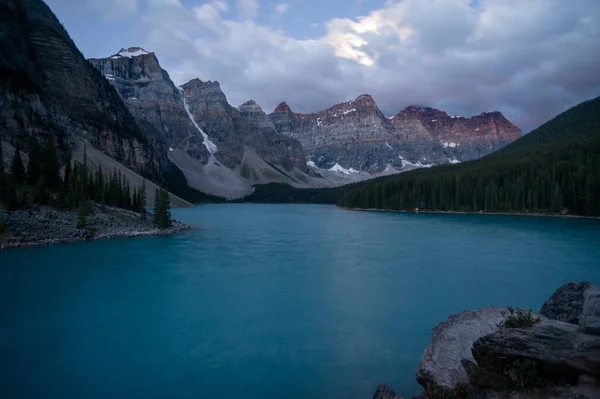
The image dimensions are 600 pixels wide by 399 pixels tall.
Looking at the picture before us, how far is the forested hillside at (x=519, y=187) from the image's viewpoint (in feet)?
198

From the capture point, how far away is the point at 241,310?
49.4ft

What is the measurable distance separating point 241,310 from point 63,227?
2370cm

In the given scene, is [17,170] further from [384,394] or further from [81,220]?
[384,394]

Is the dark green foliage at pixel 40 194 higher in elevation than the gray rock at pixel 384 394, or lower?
higher

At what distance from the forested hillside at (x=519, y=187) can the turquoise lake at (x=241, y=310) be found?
112 feet

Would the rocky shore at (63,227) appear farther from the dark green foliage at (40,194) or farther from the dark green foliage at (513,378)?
the dark green foliage at (513,378)

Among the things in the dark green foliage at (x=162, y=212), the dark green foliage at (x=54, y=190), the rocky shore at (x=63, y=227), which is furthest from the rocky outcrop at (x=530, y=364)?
the dark green foliage at (x=162, y=212)

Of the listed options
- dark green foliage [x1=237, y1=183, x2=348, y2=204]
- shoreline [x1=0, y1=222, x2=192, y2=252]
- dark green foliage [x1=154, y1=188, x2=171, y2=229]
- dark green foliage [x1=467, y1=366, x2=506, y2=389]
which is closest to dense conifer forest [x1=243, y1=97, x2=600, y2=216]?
shoreline [x1=0, y1=222, x2=192, y2=252]

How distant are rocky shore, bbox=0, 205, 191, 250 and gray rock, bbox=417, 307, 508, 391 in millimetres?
29292

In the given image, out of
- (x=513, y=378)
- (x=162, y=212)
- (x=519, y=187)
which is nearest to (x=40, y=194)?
(x=162, y=212)

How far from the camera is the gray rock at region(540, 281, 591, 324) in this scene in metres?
8.52

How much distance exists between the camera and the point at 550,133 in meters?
110

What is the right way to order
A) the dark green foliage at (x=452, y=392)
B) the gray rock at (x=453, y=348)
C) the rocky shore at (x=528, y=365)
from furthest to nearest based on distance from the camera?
the gray rock at (x=453, y=348) → the dark green foliage at (x=452, y=392) → the rocky shore at (x=528, y=365)

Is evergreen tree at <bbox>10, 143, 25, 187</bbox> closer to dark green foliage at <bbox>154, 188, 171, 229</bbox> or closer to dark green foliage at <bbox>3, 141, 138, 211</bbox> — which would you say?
dark green foliage at <bbox>3, 141, 138, 211</bbox>
